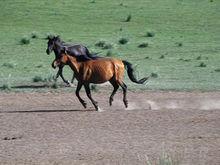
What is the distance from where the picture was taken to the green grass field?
32094 mm

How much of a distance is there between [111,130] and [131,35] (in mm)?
30526

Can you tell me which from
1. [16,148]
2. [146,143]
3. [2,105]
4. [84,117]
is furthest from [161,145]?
[2,105]

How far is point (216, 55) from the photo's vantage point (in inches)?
1567

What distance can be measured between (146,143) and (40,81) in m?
11.9

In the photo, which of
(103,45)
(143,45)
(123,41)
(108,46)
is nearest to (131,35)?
(123,41)

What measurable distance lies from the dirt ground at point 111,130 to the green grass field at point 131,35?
3454 millimetres

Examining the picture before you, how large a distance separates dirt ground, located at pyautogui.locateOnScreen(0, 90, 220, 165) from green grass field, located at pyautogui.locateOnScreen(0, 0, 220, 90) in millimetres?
A: 3454

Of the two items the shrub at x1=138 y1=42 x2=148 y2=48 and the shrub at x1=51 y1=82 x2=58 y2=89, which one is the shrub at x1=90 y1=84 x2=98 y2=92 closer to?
the shrub at x1=51 y1=82 x2=58 y2=89

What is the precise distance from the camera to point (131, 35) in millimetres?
49000

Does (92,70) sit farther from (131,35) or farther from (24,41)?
(131,35)

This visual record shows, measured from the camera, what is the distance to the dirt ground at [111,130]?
1580 cm

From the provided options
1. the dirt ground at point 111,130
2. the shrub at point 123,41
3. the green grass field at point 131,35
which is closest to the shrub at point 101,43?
the green grass field at point 131,35

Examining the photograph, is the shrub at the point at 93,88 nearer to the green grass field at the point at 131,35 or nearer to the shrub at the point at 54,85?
the shrub at the point at 54,85

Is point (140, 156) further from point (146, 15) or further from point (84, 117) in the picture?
point (146, 15)
